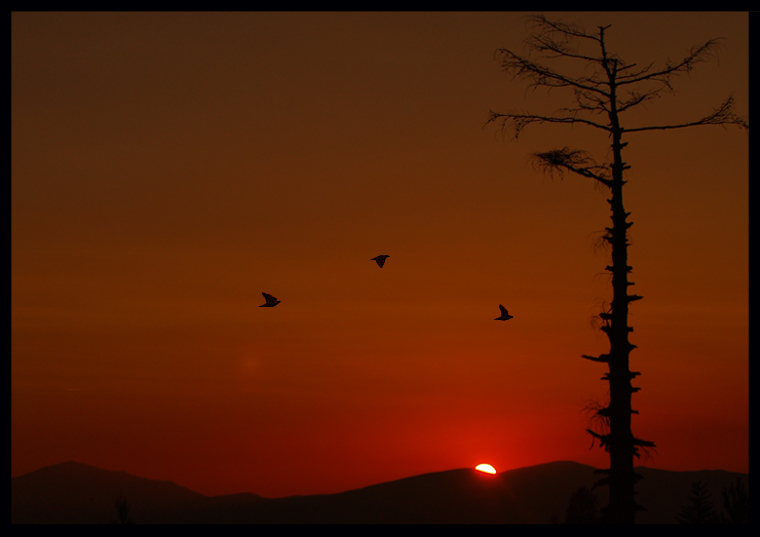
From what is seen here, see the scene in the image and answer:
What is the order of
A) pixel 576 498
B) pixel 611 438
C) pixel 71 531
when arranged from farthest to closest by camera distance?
pixel 576 498
pixel 611 438
pixel 71 531

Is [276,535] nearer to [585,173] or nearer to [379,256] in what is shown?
[379,256]

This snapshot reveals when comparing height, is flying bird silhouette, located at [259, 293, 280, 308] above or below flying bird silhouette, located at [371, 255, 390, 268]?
below

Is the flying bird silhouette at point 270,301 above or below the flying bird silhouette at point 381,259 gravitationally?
below

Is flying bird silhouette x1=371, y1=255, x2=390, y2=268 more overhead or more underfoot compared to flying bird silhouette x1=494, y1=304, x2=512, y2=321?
more overhead

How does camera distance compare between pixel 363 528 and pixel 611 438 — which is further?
pixel 611 438

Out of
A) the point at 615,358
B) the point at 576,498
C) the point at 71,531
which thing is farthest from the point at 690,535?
the point at 576,498

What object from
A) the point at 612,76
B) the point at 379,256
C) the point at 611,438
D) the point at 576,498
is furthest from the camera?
the point at 576,498

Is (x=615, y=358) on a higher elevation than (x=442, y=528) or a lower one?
higher

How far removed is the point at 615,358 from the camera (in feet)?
58.8

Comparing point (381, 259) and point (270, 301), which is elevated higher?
point (381, 259)

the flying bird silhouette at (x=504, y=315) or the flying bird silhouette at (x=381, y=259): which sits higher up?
→ the flying bird silhouette at (x=381, y=259)
